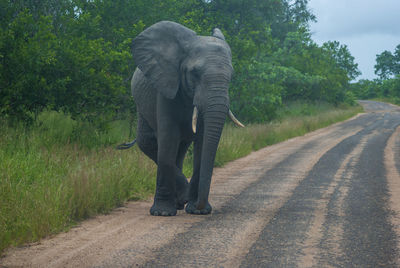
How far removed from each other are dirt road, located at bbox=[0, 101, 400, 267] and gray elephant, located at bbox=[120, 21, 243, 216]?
453 millimetres

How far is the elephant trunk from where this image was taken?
6219 millimetres

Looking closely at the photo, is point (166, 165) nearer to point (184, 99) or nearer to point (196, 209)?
point (196, 209)

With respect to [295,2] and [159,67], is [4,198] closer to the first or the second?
[159,67]

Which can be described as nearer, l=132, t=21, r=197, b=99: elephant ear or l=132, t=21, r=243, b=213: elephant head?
l=132, t=21, r=243, b=213: elephant head

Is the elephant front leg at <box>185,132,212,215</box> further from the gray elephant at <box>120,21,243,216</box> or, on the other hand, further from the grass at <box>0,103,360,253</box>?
the grass at <box>0,103,360,253</box>

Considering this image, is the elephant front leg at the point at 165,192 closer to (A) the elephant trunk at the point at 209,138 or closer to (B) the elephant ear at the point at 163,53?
(A) the elephant trunk at the point at 209,138

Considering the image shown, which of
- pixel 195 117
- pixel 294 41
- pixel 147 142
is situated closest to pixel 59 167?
pixel 147 142

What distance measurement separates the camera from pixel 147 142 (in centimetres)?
795

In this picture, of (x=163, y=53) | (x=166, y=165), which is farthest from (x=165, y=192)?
(x=163, y=53)

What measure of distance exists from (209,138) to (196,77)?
0.82 meters

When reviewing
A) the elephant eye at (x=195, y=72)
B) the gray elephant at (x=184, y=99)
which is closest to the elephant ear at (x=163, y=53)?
the gray elephant at (x=184, y=99)

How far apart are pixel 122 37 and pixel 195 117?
9447 mm

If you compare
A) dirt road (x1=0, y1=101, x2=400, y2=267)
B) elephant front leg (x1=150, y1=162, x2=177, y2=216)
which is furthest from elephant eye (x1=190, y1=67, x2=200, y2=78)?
dirt road (x1=0, y1=101, x2=400, y2=267)

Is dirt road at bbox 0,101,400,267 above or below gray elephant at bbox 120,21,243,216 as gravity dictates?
below
